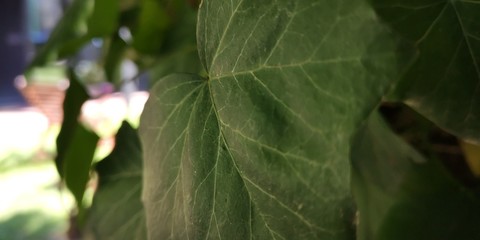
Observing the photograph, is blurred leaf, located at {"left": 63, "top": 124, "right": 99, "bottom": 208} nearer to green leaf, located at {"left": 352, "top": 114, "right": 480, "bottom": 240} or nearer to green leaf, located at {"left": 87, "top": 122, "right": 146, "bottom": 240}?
green leaf, located at {"left": 87, "top": 122, "right": 146, "bottom": 240}

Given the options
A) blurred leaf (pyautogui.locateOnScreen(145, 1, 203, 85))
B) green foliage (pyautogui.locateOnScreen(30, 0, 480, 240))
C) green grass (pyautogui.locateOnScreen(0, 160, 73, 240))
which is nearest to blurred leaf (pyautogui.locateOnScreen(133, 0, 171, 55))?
blurred leaf (pyautogui.locateOnScreen(145, 1, 203, 85))

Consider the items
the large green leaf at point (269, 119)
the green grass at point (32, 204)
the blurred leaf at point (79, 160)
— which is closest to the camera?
the large green leaf at point (269, 119)

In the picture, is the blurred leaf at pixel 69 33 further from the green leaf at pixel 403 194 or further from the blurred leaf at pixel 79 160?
the green leaf at pixel 403 194

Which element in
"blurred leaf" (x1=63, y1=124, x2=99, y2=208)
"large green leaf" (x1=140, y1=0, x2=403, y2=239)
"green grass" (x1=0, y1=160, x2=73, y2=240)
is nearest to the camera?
"large green leaf" (x1=140, y1=0, x2=403, y2=239)

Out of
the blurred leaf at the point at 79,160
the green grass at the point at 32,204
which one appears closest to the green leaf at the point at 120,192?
the blurred leaf at the point at 79,160

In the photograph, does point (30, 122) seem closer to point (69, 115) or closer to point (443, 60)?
point (69, 115)

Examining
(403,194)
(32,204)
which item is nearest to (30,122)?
(32,204)
